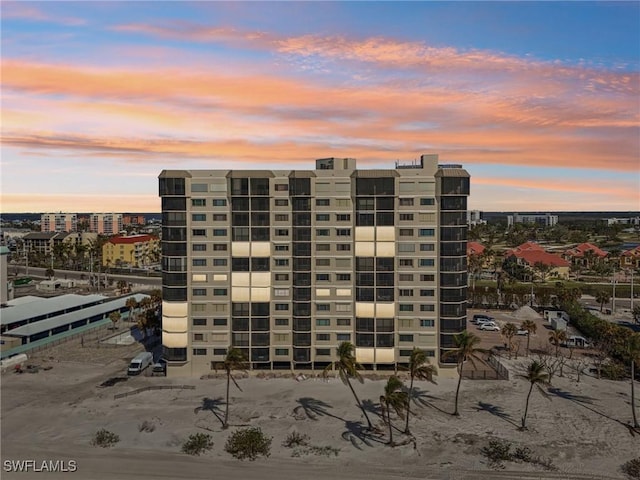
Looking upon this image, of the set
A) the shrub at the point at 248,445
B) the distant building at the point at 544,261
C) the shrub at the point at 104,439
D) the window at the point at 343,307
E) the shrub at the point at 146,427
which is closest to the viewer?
the shrub at the point at 248,445

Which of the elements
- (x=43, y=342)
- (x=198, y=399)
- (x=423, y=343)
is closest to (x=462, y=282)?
(x=423, y=343)

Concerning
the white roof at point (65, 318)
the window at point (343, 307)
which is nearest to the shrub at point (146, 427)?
the window at point (343, 307)

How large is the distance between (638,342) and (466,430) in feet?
80.6

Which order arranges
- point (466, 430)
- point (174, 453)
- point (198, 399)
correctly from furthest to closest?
point (198, 399) < point (466, 430) < point (174, 453)

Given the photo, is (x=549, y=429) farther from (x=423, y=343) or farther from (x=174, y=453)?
(x=174, y=453)

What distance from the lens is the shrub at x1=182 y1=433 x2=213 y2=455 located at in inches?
2052

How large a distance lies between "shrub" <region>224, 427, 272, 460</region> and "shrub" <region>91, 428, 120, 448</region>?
1273 centimetres

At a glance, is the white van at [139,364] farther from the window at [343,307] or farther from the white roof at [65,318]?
the window at [343,307]

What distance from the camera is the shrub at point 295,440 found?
177ft

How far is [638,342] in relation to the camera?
6047 cm

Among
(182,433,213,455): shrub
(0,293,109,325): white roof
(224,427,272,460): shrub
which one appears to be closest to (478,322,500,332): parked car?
(224,427,272,460): shrub

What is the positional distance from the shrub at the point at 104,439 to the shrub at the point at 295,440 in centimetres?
1897

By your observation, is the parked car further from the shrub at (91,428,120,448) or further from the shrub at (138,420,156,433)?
the shrub at (91,428,120,448)

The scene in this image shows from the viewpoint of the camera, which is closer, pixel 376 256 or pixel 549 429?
pixel 549 429
